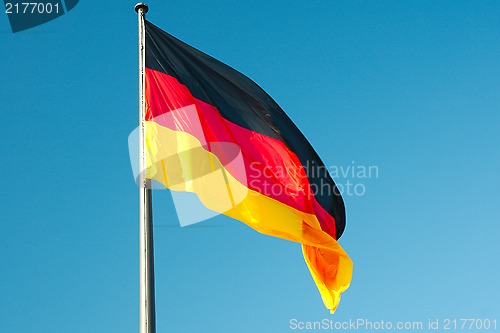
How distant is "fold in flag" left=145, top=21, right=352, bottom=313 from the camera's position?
11.9 m

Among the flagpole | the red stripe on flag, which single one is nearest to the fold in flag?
the red stripe on flag

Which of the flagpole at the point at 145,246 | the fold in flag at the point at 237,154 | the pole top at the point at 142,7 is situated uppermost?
the pole top at the point at 142,7

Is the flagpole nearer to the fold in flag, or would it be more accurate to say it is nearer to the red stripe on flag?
the fold in flag

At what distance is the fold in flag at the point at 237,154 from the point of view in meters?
11.9

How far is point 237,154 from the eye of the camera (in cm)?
1304

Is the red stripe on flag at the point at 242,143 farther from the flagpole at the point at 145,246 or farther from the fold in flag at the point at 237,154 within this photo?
the flagpole at the point at 145,246

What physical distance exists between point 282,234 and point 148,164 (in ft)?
9.38

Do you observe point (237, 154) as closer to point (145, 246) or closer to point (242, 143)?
point (242, 143)

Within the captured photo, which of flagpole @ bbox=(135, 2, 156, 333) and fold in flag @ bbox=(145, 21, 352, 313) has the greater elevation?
fold in flag @ bbox=(145, 21, 352, 313)

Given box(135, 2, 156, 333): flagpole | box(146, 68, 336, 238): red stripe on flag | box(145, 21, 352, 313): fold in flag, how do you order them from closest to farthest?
box(135, 2, 156, 333): flagpole
box(145, 21, 352, 313): fold in flag
box(146, 68, 336, 238): red stripe on flag

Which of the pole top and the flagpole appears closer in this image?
the flagpole

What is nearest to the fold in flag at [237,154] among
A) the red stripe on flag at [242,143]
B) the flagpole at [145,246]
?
the red stripe on flag at [242,143]

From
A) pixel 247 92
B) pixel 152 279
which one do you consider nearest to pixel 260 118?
pixel 247 92

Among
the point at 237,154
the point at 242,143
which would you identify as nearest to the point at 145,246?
the point at 237,154
